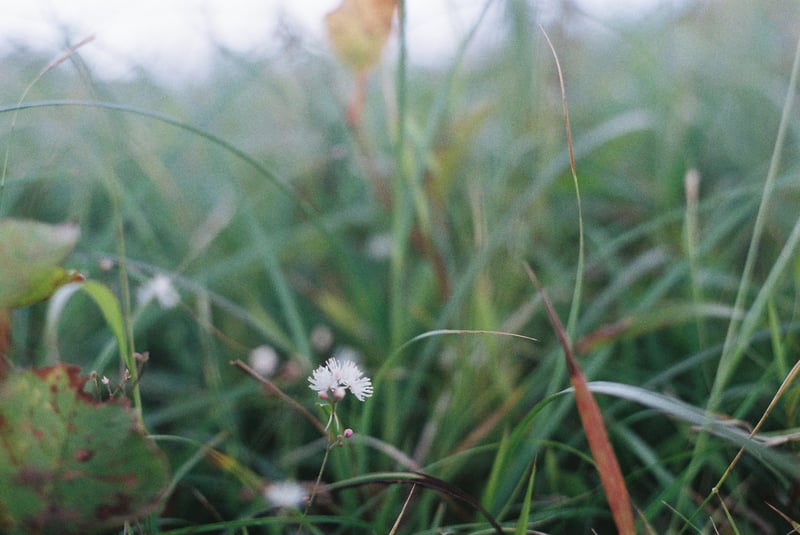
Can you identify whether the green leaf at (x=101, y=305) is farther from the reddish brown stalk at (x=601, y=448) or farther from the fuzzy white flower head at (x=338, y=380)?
the reddish brown stalk at (x=601, y=448)

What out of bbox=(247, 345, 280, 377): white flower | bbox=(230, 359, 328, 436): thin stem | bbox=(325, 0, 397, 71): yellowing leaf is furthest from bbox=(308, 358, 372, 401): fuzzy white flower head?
bbox=(325, 0, 397, 71): yellowing leaf

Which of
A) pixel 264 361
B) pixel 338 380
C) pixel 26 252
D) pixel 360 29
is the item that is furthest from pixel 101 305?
pixel 360 29

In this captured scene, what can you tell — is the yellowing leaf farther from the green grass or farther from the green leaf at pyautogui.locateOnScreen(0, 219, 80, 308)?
the green leaf at pyautogui.locateOnScreen(0, 219, 80, 308)

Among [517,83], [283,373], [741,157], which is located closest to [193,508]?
[283,373]

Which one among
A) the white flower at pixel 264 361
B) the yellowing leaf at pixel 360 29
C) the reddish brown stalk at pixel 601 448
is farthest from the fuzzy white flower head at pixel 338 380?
the yellowing leaf at pixel 360 29

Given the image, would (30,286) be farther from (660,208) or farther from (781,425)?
(660,208)
